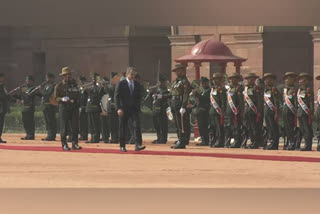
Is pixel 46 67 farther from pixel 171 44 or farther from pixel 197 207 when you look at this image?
pixel 197 207

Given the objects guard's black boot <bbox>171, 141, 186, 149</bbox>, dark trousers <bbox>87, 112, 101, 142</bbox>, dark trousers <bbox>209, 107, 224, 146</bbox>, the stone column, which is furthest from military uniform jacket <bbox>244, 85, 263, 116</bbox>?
the stone column

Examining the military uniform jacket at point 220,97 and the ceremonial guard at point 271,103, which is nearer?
the ceremonial guard at point 271,103

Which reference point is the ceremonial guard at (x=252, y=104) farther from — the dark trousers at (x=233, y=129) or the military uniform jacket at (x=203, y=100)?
the military uniform jacket at (x=203, y=100)

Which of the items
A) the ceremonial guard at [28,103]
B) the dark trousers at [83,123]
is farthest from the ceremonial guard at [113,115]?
the ceremonial guard at [28,103]

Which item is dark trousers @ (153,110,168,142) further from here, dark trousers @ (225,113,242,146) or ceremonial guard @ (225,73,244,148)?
ceremonial guard @ (225,73,244,148)

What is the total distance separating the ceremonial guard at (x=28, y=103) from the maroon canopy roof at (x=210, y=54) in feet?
13.1

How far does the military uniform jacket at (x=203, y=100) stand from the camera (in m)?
24.2

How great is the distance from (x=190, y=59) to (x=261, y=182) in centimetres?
1192

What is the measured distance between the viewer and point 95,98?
25.2 meters

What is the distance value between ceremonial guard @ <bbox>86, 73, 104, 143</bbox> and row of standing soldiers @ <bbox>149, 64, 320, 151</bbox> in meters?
1.77

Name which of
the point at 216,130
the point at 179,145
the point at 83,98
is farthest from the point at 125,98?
the point at 83,98

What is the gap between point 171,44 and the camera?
37.6m
